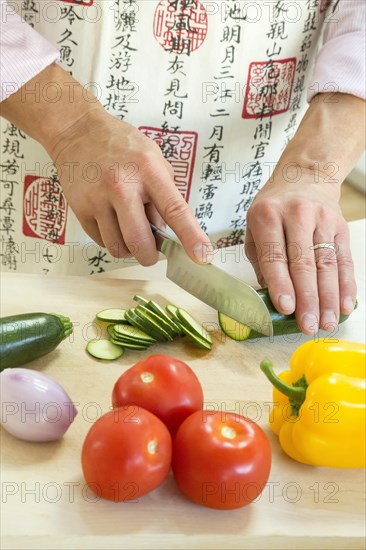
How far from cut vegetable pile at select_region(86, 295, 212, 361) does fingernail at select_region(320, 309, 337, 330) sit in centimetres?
21

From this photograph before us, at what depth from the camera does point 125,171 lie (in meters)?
1.40

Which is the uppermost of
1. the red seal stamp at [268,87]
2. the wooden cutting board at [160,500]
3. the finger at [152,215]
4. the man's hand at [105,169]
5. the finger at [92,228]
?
the red seal stamp at [268,87]

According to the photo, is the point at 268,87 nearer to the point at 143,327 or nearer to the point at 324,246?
the point at 324,246

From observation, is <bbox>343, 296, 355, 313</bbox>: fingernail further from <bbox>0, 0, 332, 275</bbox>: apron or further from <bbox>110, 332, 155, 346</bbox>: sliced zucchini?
<bbox>0, 0, 332, 275</bbox>: apron

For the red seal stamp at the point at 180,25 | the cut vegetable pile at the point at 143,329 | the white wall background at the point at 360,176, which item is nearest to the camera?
the cut vegetable pile at the point at 143,329

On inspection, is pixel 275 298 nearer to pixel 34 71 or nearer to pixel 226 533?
pixel 226 533

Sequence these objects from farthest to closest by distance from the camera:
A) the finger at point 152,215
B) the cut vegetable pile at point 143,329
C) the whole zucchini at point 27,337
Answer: the finger at point 152,215 → the cut vegetable pile at point 143,329 → the whole zucchini at point 27,337

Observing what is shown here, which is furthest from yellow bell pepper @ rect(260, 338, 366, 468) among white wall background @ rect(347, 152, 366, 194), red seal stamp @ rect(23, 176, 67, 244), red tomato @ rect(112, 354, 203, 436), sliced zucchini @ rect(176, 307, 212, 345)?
white wall background @ rect(347, 152, 366, 194)

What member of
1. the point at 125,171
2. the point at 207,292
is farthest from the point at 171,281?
the point at 125,171

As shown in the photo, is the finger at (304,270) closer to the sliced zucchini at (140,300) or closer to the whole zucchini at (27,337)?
the sliced zucchini at (140,300)

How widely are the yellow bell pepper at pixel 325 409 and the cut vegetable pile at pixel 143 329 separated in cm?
24

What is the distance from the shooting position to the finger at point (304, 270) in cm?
141

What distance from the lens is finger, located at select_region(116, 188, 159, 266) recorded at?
54.9 inches

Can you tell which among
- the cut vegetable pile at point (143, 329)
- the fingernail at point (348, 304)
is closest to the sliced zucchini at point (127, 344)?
the cut vegetable pile at point (143, 329)
